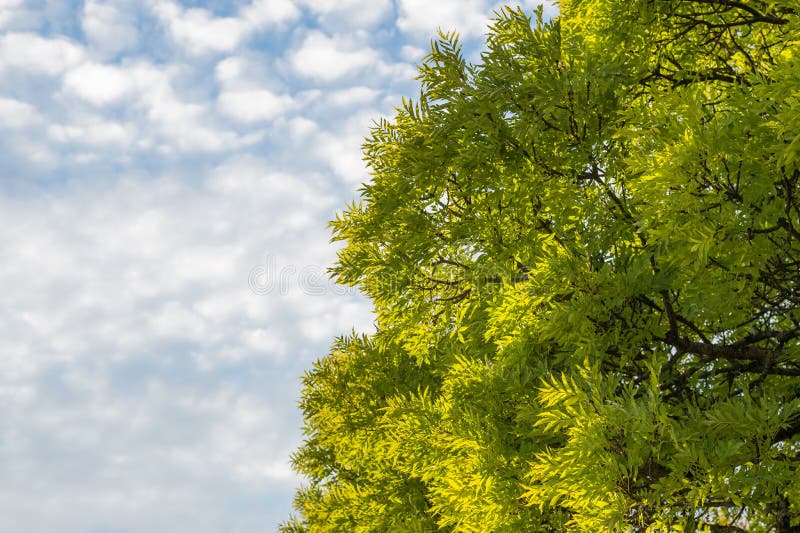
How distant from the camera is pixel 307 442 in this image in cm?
2105

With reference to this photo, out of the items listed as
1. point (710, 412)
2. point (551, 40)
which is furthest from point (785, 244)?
point (551, 40)

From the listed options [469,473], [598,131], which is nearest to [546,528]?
[469,473]

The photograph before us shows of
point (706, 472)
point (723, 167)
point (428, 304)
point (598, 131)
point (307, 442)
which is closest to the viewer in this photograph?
point (723, 167)

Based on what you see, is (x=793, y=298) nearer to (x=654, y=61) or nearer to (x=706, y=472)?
(x=706, y=472)

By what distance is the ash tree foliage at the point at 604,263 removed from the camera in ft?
19.3

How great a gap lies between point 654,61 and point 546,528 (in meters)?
6.11

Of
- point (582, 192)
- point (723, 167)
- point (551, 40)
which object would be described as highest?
point (551, 40)

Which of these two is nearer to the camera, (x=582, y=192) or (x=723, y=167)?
(x=723, y=167)

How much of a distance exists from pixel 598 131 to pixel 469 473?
4.61m

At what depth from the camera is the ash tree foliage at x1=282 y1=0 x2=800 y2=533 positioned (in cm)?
588

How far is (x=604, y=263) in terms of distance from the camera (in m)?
7.07

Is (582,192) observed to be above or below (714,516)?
above

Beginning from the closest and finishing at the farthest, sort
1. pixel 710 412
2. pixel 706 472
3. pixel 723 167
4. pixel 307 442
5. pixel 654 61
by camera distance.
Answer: pixel 723 167 → pixel 706 472 → pixel 710 412 → pixel 654 61 → pixel 307 442

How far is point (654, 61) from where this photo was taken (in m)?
8.89
